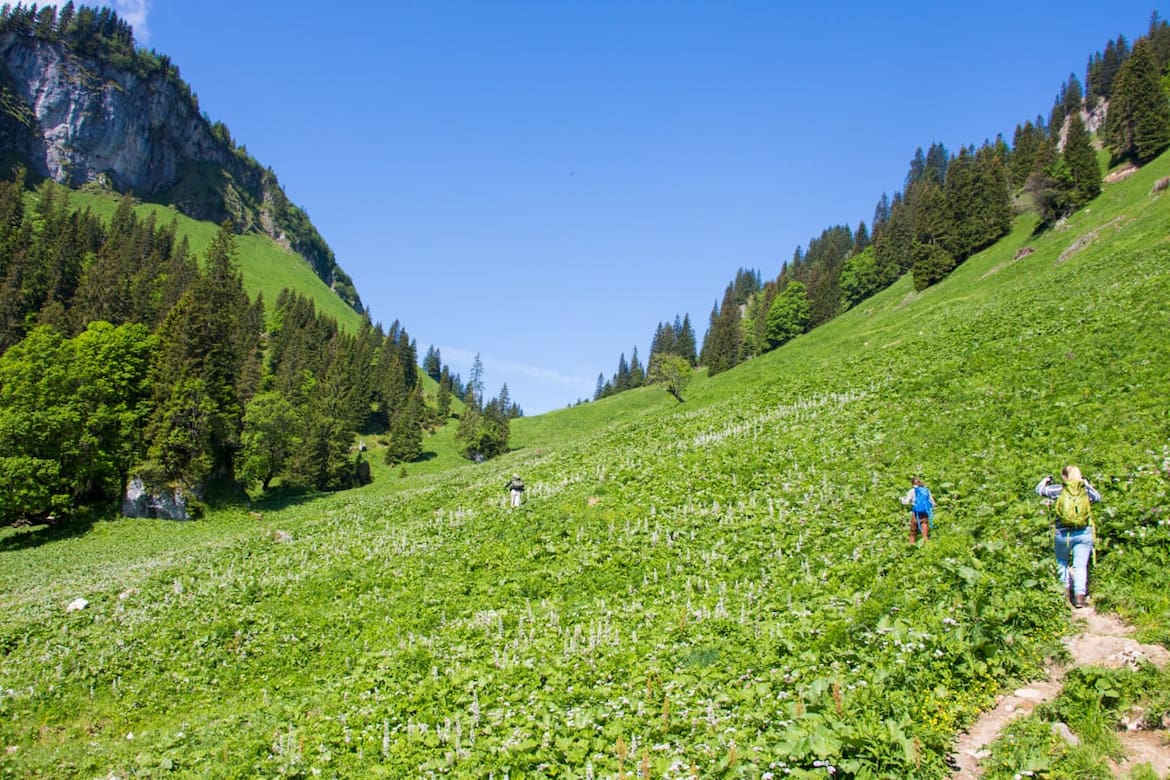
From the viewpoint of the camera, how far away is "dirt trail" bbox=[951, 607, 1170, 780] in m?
6.01

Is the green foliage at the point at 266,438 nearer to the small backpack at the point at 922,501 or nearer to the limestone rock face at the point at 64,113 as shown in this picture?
the small backpack at the point at 922,501

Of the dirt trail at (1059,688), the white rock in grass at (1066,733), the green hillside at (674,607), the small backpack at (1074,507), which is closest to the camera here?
the dirt trail at (1059,688)

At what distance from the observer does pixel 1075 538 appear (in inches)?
386

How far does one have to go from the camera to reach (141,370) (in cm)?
5344

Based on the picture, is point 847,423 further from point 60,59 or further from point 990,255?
point 60,59

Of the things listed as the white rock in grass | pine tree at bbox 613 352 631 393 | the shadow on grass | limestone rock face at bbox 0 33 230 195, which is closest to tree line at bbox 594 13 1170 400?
pine tree at bbox 613 352 631 393

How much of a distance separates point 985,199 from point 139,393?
329ft

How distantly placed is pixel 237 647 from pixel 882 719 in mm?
15250

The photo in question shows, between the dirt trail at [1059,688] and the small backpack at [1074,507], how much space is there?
1.38m

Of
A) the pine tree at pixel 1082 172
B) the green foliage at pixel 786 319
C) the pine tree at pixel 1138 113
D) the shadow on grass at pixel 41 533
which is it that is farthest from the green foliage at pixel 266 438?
the pine tree at pixel 1138 113

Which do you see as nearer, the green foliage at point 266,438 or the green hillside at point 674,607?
the green hillside at point 674,607

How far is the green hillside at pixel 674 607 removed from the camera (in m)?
8.15

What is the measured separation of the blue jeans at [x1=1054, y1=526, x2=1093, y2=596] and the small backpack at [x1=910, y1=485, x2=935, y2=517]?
3486mm

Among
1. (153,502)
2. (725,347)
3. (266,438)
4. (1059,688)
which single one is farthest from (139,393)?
(725,347)
